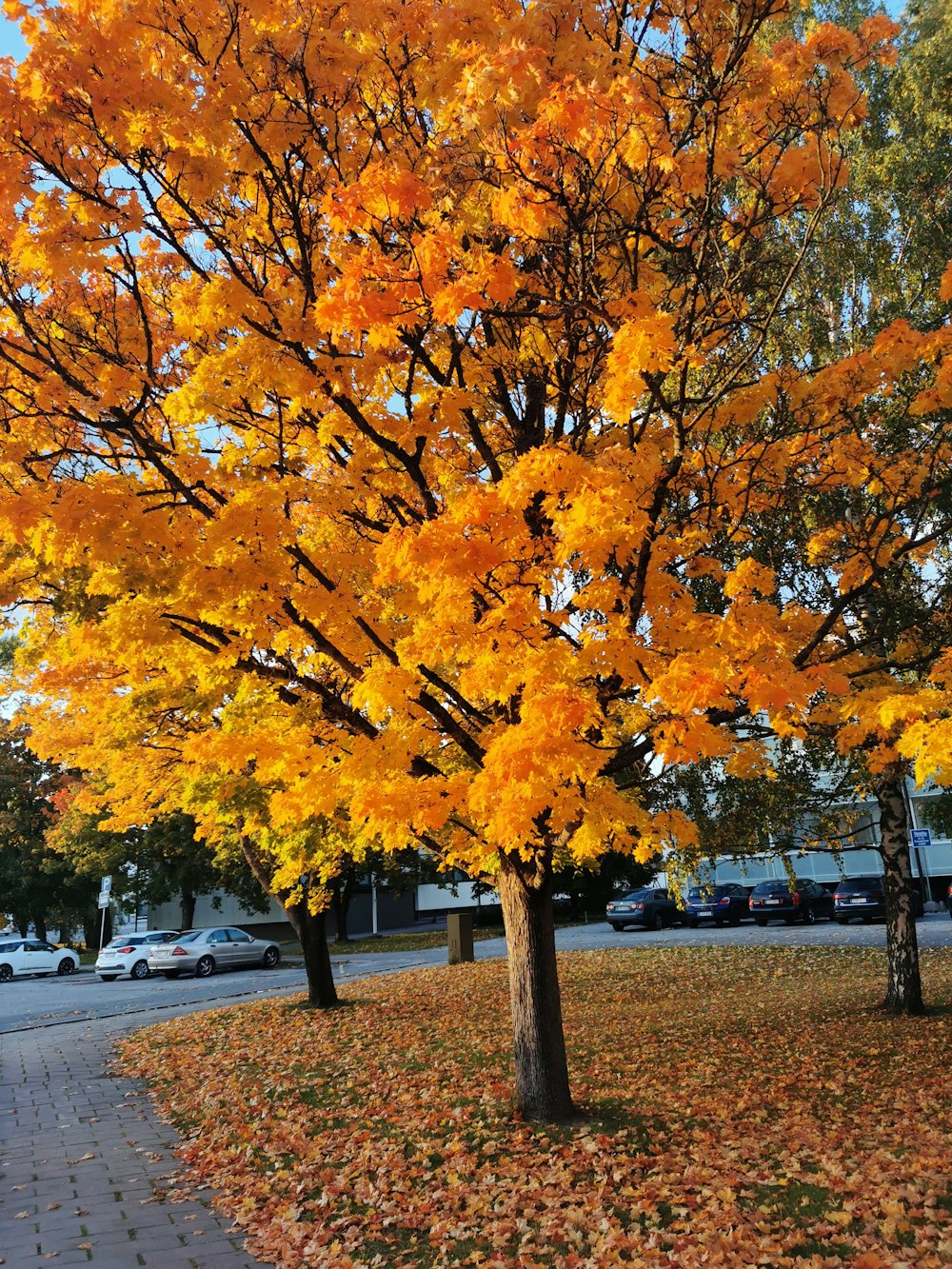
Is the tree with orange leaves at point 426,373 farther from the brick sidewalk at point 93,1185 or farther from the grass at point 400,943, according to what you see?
the grass at point 400,943

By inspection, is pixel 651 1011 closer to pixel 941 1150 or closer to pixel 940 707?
pixel 941 1150

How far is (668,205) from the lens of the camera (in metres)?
6.46

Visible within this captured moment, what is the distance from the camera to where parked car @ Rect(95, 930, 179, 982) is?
25.9 meters

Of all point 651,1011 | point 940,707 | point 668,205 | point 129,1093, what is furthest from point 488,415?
point 651,1011

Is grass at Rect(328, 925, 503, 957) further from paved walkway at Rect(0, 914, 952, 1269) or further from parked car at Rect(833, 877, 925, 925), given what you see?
paved walkway at Rect(0, 914, 952, 1269)

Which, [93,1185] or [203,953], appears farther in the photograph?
[203,953]

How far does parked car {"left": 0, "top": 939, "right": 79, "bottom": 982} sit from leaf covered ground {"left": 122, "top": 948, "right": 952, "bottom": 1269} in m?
20.5

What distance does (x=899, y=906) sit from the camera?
10.4 meters

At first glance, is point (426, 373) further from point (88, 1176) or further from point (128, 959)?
point (128, 959)

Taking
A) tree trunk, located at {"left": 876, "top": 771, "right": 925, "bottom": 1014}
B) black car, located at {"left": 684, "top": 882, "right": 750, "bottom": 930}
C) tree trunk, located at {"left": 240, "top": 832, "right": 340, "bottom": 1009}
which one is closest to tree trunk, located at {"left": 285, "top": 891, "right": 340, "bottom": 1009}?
tree trunk, located at {"left": 240, "top": 832, "right": 340, "bottom": 1009}

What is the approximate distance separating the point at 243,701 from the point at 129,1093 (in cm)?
440

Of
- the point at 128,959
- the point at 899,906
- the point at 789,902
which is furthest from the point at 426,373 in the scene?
the point at 789,902

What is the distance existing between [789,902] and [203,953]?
17325 millimetres

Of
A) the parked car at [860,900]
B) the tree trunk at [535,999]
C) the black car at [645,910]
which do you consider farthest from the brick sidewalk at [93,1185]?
the parked car at [860,900]
